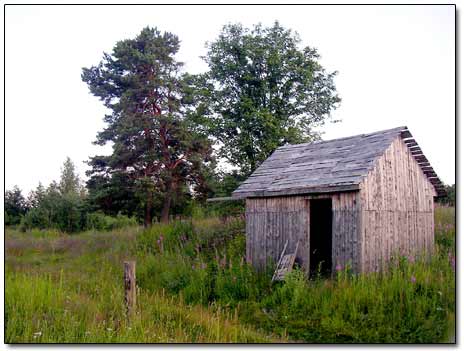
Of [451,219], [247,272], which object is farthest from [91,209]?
[451,219]

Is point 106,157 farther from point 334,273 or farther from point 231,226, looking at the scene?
point 334,273

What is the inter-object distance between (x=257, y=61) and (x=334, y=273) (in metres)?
13.2

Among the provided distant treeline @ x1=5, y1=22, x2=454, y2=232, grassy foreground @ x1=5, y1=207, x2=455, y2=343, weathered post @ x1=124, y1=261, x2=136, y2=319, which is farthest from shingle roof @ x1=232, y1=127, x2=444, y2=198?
distant treeline @ x1=5, y1=22, x2=454, y2=232

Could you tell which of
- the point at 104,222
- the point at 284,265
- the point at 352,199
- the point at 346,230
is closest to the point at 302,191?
the point at 352,199

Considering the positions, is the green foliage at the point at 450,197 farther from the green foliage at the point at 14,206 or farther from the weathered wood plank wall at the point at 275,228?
the green foliage at the point at 14,206

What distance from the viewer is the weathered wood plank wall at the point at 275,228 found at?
11352 millimetres

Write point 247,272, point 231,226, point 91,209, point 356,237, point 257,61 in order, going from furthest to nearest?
point 91,209 → point 257,61 → point 231,226 → point 247,272 → point 356,237

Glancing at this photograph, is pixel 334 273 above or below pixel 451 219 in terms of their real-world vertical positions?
below

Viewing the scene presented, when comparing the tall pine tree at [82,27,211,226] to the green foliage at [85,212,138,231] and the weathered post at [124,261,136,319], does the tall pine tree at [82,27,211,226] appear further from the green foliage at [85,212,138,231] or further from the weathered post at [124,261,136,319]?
the weathered post at [124,261,136,319]

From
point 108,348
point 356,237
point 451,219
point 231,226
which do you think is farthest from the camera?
point 231,226

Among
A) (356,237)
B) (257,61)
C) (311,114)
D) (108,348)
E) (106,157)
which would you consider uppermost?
(257,61)

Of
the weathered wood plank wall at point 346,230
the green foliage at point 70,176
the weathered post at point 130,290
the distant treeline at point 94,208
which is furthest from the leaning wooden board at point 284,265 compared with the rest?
the green foliage at point 70,176

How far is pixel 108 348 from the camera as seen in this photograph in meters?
6.58

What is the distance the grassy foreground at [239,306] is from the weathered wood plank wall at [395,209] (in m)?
0.50
